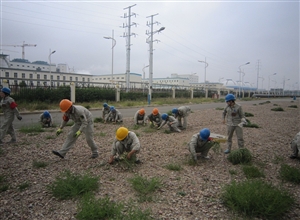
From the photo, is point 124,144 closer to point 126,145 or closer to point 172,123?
point 126,145

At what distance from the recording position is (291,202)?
3533 mm

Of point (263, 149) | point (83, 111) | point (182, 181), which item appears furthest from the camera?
point (263, 149)

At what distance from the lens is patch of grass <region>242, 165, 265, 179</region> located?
470cm

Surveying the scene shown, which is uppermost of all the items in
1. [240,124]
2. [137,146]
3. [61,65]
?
[61,65]

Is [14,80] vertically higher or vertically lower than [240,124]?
higher

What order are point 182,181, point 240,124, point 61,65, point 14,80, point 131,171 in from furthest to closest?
point 61,65 < point 14,80 < point 240,124 < point 131,171 < point 182,181

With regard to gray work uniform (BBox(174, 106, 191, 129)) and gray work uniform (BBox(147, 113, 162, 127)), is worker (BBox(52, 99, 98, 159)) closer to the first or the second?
gray work uniform (BBox(147, 113, 162, 127))

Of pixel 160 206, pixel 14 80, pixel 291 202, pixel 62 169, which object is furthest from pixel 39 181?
pixel 14 80

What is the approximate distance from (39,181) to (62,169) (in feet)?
2.22

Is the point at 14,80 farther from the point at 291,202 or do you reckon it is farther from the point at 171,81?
the point at 171,81

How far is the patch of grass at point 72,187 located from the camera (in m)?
3.84

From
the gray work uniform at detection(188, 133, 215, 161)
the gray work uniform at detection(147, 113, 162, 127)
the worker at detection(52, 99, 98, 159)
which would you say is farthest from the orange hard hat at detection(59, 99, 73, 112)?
the gray work uniform at detection(147, 113, 162, 127)

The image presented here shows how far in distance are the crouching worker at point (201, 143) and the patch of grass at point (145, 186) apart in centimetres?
158

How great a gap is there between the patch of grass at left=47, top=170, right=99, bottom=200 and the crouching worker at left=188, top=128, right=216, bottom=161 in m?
2.55
